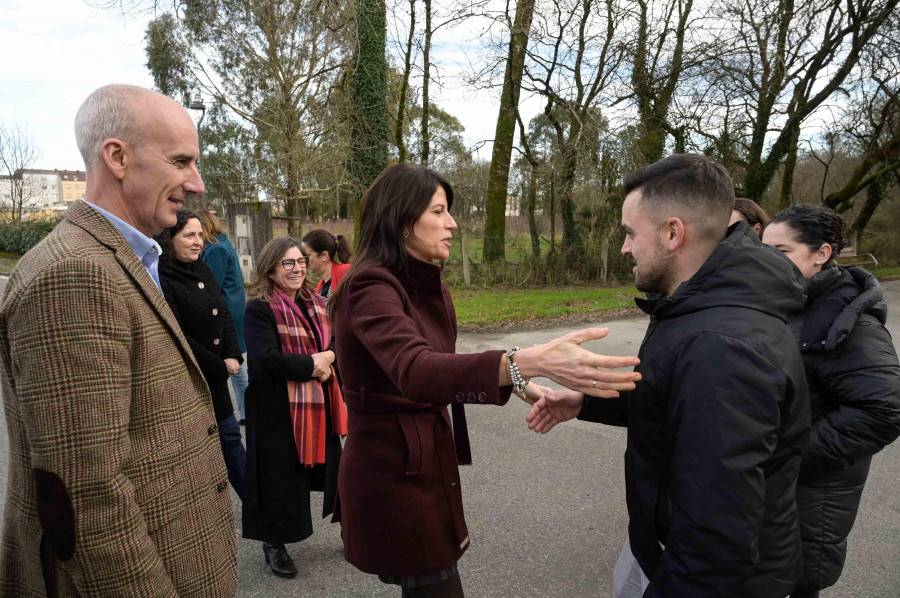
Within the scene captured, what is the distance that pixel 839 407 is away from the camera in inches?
83.2

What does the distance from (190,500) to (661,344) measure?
1.43m

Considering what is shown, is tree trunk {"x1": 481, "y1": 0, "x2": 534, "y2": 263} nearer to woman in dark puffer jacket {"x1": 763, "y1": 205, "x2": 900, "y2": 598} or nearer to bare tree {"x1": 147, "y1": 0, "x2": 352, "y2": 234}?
bare tree {"x1": 147, "y1": 0, "x2": 352, "y2": 234}

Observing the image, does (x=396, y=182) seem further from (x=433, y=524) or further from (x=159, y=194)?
(x=433, y=524)

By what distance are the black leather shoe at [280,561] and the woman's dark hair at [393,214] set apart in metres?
1.99

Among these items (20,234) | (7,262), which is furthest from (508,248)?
(20,234)

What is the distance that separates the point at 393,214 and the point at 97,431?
1.16 meters

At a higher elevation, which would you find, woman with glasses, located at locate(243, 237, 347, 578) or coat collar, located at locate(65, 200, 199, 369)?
coat collar, located at locate(65, 200, 199, 369)

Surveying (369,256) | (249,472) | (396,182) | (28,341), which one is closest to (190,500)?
(28,341)

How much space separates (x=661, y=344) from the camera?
153cm

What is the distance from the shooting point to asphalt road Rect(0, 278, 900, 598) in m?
3.05

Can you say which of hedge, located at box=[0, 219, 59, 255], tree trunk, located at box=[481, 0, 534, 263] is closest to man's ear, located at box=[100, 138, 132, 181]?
tree trunk, located at box=[481, 0, 534, 263]

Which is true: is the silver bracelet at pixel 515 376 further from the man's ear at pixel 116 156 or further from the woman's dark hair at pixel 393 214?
the man's ear at pixel 116 156

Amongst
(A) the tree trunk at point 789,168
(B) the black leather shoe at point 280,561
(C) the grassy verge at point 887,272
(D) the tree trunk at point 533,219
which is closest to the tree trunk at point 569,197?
(D) the tree trunk at point 533,219

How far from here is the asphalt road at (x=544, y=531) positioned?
3053 mm
